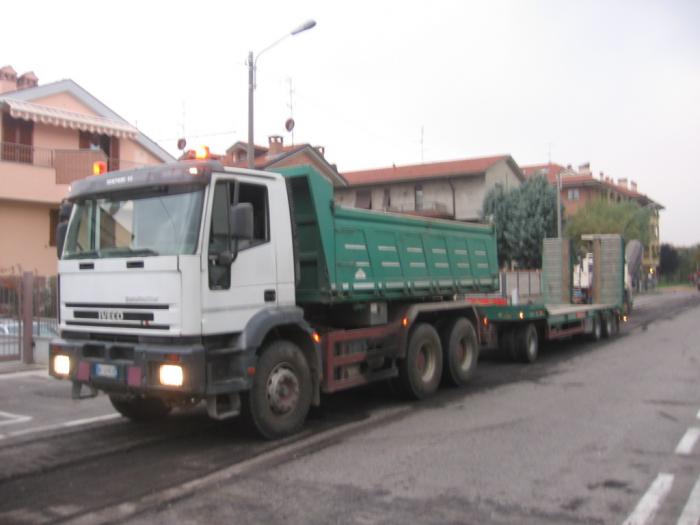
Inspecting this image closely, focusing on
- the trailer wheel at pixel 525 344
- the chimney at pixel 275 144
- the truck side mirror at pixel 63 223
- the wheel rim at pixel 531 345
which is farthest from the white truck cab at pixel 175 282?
the chimney at pixel 275 144

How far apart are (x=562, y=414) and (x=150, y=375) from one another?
502 cm

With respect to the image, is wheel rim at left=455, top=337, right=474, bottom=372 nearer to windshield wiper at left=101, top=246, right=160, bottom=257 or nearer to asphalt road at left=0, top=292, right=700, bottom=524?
asphalt road at left=0, top=292, right=700, bottom=524

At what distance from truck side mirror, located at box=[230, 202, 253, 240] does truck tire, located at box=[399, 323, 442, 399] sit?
3.65 metres

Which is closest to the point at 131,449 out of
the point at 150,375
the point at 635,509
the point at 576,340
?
the point at 150,375

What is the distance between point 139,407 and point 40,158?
1832 cm

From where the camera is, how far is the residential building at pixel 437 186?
47.6 m

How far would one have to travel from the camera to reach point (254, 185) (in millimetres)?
7191

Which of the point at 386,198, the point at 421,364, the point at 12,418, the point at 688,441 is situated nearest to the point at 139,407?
the point at 12,418

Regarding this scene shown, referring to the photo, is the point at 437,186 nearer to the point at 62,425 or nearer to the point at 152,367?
the point at 62,425

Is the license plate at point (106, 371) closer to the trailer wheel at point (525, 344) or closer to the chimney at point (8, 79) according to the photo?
the trailer wheel at point (525, 344)

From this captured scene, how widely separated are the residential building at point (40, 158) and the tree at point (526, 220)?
936 inches

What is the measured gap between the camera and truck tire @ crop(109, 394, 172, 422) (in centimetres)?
810

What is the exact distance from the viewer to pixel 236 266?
6828 mm

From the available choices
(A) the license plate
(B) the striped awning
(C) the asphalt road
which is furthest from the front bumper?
(B) the striped awning
